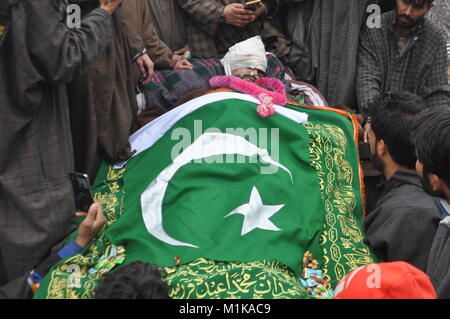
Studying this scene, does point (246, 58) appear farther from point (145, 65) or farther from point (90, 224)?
point (90, 224)

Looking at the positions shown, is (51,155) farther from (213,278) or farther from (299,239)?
(299,239)

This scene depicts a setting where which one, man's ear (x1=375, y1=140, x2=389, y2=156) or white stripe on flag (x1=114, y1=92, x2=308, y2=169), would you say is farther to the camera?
white stripe on flag (x1=114, y1=92, x2=308, y2=169)

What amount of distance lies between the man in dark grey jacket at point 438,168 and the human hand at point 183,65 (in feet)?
6.46

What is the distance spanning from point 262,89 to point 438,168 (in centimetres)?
146

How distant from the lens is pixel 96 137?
2648 millimetres

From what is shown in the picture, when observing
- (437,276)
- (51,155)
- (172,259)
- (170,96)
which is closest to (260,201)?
(172,259)

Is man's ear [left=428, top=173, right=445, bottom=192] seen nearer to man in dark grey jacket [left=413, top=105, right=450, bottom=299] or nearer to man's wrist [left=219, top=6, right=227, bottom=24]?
man in dark grey jacket [left=413, top=105, right=450, bottom=299]

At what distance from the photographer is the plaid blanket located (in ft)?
10.9

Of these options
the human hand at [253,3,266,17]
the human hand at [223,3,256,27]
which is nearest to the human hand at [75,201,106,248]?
the human hand at [223,3,256,27]

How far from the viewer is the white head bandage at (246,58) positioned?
3.54m

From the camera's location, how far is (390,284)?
5.08 ft

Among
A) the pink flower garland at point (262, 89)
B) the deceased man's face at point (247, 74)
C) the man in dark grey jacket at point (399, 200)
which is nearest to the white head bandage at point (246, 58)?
the deceased man's face at point (247, 74)

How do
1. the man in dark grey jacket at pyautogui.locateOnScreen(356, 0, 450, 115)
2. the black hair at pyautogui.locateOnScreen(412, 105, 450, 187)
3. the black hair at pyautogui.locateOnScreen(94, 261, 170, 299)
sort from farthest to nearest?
the man in dark grey jacket at pyautogui.locateOnScreen(356, 0, 450, 115), the black hair at pyautogui.locateOnScreen(412, 105, 450, 187), the black hair at pyautogui.locateOnScreen(94, 261, 170, 299)
